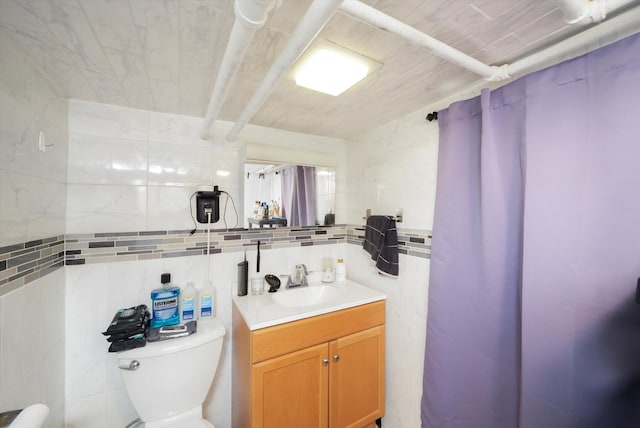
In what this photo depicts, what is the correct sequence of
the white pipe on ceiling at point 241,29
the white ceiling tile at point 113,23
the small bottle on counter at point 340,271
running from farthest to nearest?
the small bottle on counter at point 340,271, the white ceiling tile at point 113,23, the white pipe on ceiling at point 241,29

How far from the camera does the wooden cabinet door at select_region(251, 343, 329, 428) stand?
3.64 feet

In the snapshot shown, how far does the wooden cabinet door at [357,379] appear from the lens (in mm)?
1295

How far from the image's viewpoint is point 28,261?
34.0 inches

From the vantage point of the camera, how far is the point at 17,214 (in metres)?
0.80

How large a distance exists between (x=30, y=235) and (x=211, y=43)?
3.27ft

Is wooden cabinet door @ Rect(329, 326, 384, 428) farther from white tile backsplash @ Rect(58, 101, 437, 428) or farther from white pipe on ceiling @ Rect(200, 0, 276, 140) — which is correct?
white pipe on ceiling @ Rect(200, 0, 276, 140)

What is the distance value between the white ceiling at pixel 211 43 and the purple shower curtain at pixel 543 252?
186 mm

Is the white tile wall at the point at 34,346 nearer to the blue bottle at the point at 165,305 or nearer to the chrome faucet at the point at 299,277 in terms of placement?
the blue bottle at the point at 165,305

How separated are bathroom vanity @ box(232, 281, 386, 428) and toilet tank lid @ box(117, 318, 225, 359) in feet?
0.48

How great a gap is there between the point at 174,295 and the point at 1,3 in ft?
4.02

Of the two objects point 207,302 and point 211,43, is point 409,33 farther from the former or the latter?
point 207,302

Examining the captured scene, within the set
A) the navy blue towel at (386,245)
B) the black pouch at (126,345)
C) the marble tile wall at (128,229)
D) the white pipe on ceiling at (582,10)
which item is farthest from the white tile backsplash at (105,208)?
the white pipe on ceiling at (582,10)

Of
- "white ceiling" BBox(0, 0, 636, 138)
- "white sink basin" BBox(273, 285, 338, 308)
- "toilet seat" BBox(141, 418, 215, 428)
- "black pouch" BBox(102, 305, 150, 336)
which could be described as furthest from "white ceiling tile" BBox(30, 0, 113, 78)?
"toilet seat" BBox(141, 418, 215, 428)

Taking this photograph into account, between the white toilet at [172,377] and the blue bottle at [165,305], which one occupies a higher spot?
the blue bottle at [165,305]
